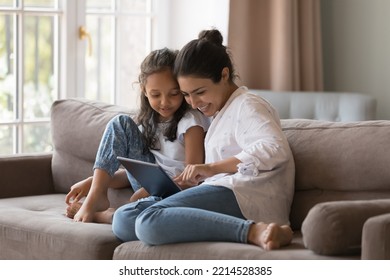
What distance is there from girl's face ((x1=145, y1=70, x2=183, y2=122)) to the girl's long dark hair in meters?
0.02

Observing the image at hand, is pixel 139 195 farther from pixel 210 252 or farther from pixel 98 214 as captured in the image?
pixel 210 252

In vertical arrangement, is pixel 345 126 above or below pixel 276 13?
below

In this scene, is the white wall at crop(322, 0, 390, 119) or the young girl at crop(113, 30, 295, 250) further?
the white wall at crop(322, 0, 390, 119)

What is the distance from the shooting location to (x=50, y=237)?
2.94 meters

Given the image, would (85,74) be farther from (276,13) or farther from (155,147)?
(155,147)

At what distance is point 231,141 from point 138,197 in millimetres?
461

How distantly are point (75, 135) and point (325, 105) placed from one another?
4.18ft

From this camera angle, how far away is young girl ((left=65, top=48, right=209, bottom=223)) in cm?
315

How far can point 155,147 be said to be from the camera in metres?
3.32

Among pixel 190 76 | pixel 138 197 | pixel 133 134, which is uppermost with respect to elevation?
pixel 190 76

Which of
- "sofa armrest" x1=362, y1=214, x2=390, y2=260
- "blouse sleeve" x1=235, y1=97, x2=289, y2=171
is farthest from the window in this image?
"sofa armrest" x1=362, y1=214, x2=390, y2=260

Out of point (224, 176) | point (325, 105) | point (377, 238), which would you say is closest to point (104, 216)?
point (224, 176)

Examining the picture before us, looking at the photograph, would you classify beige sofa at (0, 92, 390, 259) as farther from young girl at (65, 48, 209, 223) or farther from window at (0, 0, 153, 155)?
window at (0, 0, 153, 155)
